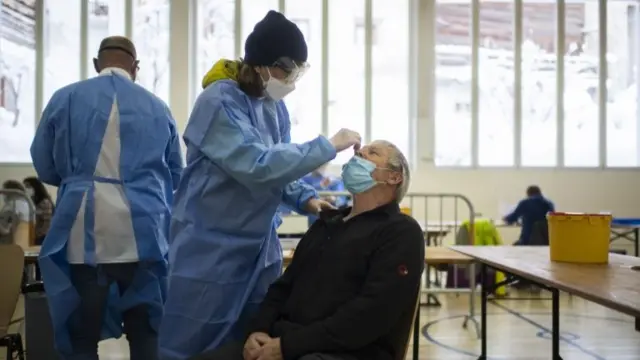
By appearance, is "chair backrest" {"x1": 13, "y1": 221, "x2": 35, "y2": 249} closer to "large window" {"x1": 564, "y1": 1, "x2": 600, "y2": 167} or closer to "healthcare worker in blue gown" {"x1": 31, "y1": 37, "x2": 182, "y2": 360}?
"healthcare worker in blue gown" {"x1": 31, "y1": 37, "x2": 182, "y2": 360}

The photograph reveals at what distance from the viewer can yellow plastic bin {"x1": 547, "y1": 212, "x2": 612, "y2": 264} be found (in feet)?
6.92

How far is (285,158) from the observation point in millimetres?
1701

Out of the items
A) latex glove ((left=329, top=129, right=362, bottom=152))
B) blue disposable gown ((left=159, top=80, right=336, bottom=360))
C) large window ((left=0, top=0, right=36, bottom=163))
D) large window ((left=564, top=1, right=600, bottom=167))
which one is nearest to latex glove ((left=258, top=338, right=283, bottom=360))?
blue disposable gown ((left=159, top=80, right=336, bottom=360))

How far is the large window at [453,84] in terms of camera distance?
861 cm

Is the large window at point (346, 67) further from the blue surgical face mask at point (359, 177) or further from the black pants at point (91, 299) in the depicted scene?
the blue surgical face mask at point (359, 177)

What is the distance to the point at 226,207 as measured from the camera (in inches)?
71.2

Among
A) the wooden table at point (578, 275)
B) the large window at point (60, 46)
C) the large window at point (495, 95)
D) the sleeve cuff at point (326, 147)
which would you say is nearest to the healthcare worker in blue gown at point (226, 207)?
the sleeve cuff at point (326, 147)

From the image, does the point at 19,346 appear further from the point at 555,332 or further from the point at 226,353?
the point at 555,332

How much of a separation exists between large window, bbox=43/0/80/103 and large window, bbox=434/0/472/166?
4.85 metres

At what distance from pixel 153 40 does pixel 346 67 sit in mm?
2617

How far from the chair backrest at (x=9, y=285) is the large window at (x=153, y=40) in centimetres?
610

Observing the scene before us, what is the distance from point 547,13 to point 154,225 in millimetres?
7955

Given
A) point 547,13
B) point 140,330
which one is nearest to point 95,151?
point 140,330

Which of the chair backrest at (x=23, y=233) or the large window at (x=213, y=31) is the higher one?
the large window at (x=213, y=31)
